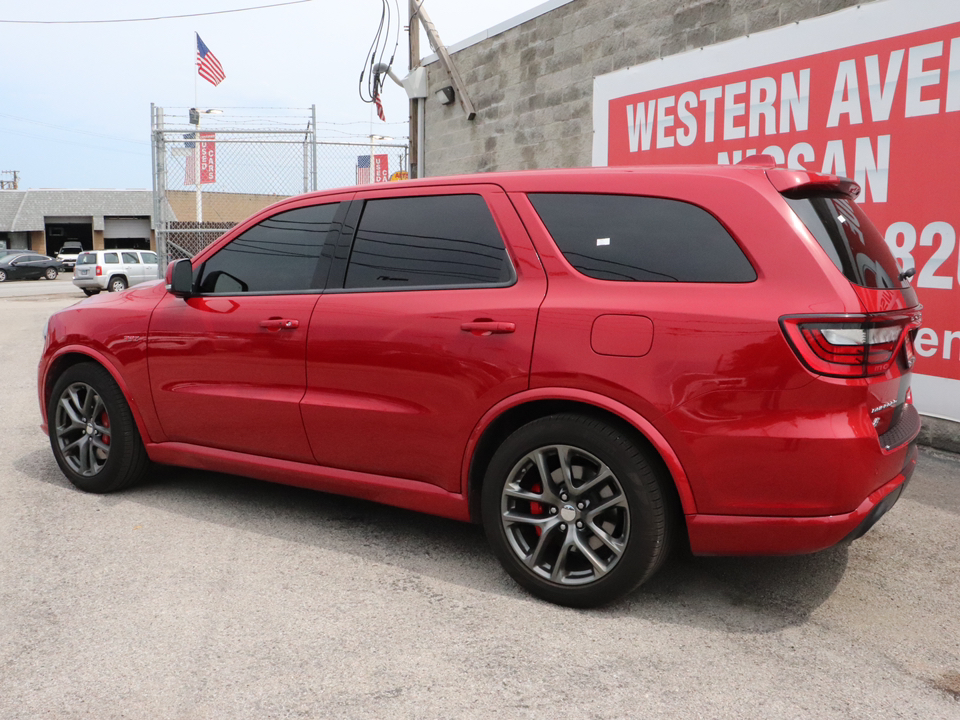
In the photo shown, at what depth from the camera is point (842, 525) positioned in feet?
9.77

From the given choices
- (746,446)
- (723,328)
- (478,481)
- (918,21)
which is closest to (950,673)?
(746,446)

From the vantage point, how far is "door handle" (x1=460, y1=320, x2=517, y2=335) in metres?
3.43

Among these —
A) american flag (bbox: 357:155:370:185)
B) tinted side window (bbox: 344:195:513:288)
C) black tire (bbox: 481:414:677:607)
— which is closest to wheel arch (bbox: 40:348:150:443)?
tinted side window (bbox: 344:195:513:288)

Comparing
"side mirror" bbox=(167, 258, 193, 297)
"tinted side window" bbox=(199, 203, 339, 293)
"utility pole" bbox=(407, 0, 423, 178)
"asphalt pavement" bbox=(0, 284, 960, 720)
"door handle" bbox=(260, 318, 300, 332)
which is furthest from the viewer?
"utility pole" bbox=(407, 0, 423, 178)

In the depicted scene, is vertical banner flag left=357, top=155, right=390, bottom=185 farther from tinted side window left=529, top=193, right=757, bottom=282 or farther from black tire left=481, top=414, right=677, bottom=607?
black tire left=481, top=414, right=677, bottom=607

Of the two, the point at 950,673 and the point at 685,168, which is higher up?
the point at 685,168

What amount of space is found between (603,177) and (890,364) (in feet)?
4.21

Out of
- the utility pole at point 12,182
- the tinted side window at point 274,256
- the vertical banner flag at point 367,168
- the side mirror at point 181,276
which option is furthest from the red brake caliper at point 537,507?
the utility pole at point 12,182

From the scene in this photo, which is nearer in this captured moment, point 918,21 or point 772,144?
point 918,21

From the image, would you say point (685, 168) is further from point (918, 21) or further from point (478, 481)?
point (918, 21)

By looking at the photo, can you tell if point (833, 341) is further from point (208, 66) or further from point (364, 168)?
point (208, 66)

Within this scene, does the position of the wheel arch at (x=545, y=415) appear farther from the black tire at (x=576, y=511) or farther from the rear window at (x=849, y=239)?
the rear window at (x=849, y=239)

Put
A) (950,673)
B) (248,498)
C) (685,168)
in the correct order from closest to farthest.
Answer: (950,673), (685,168), (248,498)

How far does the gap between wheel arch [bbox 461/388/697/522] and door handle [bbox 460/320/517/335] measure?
27 cm
